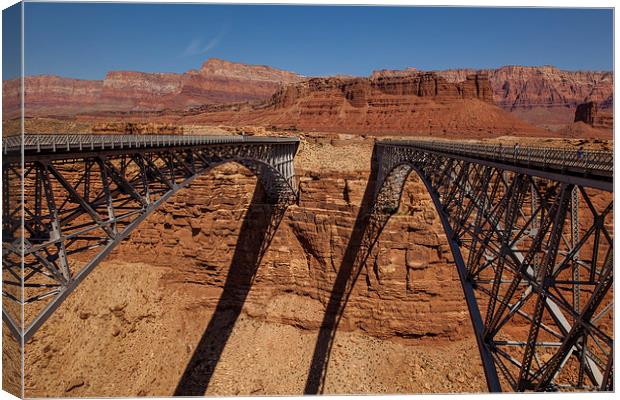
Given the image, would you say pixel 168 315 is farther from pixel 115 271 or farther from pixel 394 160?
pixel 394 160

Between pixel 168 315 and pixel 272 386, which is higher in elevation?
pixel 168 315

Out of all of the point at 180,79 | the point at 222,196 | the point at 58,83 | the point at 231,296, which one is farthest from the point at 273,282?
the point at 180,79

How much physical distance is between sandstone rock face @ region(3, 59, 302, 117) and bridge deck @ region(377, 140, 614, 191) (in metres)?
118


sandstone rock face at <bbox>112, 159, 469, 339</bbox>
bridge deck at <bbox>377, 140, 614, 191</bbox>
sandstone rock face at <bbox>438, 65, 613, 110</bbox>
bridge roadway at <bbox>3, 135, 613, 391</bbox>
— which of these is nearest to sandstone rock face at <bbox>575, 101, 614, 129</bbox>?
sandstone rock face at <bbox>438, 65, 613, 110</bbox>

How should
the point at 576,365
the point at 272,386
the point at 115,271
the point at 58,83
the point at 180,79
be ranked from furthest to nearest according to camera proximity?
the point at 180,79, the point at 58,83, the point at 115,271, the point at 272,386, the point at 576,365

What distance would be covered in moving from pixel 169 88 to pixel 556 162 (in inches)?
5891

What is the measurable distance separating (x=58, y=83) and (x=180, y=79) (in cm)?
5010

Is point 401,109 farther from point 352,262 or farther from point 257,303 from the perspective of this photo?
point 257,303

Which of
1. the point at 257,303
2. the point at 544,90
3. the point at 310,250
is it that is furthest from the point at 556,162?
the point at 544,90

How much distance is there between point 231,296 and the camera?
30.6 metres

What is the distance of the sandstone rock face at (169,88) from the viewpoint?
121562mm

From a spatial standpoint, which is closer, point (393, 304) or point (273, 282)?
point (393, 304)

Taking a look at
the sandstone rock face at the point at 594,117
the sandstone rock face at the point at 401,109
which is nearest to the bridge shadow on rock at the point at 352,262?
the sandstone rock face at the point at 401,109

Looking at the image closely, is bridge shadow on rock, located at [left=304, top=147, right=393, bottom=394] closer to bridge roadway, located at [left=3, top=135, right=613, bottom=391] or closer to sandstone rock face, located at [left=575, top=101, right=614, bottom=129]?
bridge roadway, located at [left=3, top=135, right=613, bottom=391]
